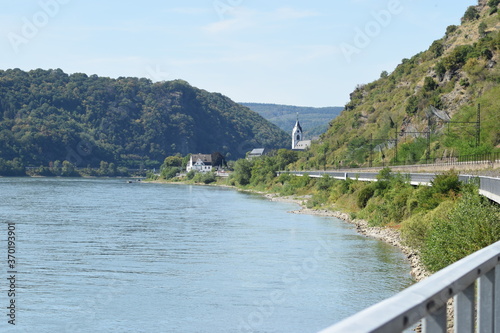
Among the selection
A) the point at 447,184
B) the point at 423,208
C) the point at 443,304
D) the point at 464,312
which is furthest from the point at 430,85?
the point at 443,304

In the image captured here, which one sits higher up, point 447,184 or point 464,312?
point 464,312

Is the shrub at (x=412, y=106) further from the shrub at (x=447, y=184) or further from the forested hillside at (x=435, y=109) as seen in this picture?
the shrub at (x=447, y=184)

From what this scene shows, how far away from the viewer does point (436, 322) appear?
2994 millimetres

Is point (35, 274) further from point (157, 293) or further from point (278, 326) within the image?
point (278, 326)

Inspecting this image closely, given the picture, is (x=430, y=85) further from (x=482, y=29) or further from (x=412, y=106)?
(x=482, y=29)

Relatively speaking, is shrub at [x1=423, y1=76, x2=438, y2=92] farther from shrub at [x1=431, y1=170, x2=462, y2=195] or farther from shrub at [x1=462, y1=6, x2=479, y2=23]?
shrub at [x1=431, y1=170, x2=462, y2=195]

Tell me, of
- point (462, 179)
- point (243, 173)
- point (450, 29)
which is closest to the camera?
point (462, 179)

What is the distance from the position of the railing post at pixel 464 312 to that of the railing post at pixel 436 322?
0.46 m

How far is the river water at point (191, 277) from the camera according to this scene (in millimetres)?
23328

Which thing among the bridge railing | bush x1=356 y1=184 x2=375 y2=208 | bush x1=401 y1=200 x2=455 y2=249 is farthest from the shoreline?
the bridge railing

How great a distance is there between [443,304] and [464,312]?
1.62ft

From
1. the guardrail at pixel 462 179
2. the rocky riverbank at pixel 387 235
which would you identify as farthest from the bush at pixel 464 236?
the guardrail at pixel 462 179

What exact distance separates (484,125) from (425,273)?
57.8 m

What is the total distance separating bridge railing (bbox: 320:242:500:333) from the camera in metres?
2.50
